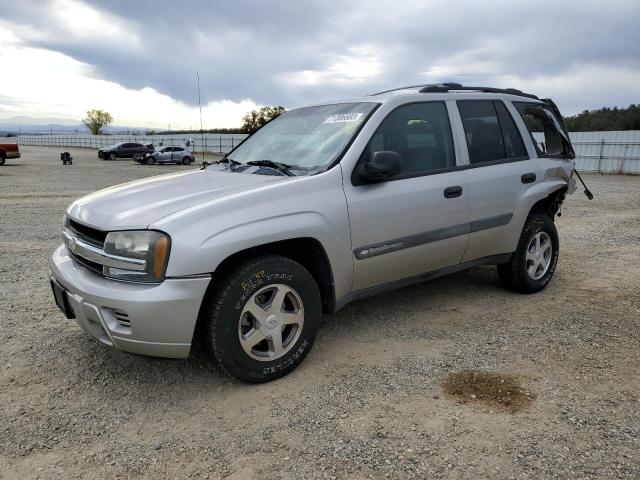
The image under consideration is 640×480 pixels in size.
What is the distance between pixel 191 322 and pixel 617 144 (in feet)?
84.1

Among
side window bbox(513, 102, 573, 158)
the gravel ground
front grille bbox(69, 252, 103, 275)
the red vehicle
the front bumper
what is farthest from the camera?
the red vehicle

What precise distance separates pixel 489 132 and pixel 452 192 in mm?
877

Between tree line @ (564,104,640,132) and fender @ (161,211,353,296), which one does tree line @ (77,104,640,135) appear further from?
fender @ (161,211,353,296)

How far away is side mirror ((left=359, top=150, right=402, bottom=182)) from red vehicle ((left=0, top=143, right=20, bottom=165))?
2690 centimetres

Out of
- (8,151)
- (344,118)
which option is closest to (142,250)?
(344,118)

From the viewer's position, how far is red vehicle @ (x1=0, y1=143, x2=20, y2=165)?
25.1 metres

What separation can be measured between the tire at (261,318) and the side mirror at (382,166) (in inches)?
31.4

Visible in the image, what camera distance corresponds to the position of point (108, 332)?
2.87 m

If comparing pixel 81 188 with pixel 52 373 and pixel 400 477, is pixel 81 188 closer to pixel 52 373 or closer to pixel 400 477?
pixel 52 373

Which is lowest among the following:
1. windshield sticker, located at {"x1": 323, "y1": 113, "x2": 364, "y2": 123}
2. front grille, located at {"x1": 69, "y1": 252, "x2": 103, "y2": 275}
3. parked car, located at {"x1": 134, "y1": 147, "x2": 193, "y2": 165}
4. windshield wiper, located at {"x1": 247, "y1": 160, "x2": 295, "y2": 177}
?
parked car, located at {"x1": 134, "y1": 147, "x2": 193, "y2": 165}

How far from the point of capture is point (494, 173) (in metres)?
4.33

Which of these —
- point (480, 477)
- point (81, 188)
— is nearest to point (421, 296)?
point (480, 477)

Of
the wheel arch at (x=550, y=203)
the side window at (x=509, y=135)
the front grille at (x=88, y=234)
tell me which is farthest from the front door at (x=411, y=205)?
the front grille at (x=88, y=234)

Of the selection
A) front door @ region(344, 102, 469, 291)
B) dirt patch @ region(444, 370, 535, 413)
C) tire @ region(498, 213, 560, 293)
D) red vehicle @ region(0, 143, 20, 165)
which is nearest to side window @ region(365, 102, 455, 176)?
front door @ region(344, 102, 469, 291)
